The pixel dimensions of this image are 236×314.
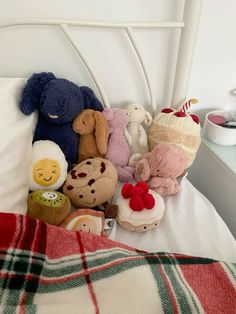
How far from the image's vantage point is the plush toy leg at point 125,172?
1.14m

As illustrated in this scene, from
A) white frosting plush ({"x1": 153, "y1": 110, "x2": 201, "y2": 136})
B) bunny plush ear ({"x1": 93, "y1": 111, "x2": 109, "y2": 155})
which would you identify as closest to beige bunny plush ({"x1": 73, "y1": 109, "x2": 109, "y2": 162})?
bunny plush ear ({"x1": 93, "y1": 111, "x2": 109, "y2": 155})

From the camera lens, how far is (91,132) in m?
1.13

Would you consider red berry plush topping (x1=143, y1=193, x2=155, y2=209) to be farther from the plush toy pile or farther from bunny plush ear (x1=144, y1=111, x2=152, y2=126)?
bunny plush ear (x1=144, y1=111, x2=152, y2=126)

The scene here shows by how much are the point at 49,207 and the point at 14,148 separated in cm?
22

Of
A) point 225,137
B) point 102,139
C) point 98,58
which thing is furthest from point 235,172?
point 98,58

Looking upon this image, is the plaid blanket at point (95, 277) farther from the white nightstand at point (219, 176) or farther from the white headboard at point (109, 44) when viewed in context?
the white headboard at point (109, 44)

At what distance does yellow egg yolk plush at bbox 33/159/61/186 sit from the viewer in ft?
3.34

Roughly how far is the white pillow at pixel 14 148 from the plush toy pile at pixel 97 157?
3 cm

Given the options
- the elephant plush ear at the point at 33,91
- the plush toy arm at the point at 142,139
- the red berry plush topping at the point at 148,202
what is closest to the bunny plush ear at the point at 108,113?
the plush toy arm at the point at 142,139

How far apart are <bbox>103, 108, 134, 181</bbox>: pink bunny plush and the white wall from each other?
35 centimetres

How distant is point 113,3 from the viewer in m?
1.07

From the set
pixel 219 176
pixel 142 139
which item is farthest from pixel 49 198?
pixel 219 176

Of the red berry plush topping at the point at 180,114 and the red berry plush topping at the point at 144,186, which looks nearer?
the red berry plush topping at the point at 144,186

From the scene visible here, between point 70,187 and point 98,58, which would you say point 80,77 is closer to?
point 98,58
